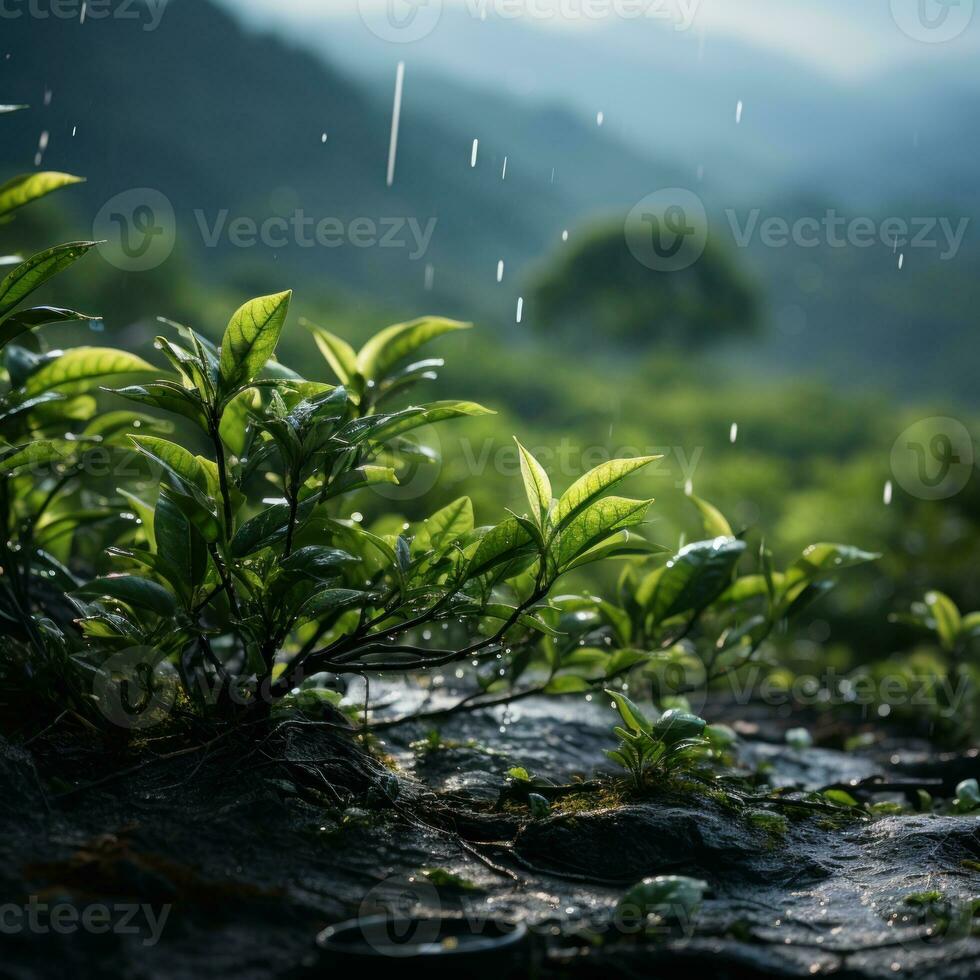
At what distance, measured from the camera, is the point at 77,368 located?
52.7 inches

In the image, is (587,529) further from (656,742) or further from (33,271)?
(33,271)

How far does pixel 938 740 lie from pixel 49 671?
2.26 m

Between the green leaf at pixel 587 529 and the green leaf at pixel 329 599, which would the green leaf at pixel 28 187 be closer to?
the green leaf at pixel 329 599

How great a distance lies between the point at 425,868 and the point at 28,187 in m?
1.04

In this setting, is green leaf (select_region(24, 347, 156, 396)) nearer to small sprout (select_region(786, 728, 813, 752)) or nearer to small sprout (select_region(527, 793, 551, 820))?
small sprout (select_region(527, 793, 551, 820))

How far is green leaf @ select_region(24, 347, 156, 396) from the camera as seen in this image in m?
1.32

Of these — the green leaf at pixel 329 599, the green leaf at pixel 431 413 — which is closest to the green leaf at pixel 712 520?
the green leaf at pixel 431 413

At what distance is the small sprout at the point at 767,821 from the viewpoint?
1.21 meters

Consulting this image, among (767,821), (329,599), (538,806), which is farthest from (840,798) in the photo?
(329,599)

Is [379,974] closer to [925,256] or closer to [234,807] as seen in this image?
[234,807]

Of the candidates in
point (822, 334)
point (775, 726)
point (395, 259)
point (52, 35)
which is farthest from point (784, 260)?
point (775, 726)

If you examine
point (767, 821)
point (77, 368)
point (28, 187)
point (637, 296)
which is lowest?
point (767, 821)

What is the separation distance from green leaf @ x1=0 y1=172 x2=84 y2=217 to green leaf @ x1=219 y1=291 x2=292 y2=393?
1.17 feet

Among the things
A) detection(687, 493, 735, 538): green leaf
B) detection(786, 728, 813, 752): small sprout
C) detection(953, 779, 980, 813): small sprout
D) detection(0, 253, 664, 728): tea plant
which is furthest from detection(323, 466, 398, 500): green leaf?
detection(786, 728, 813, 752): small sprout
